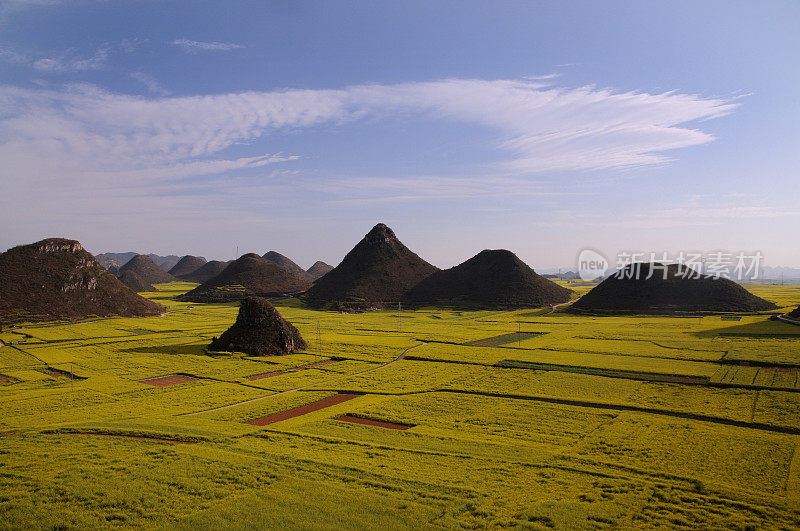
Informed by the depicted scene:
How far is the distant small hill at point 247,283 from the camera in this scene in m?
150

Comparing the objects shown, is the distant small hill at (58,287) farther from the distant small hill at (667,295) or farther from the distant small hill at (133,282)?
the distant small hill at (667,295)

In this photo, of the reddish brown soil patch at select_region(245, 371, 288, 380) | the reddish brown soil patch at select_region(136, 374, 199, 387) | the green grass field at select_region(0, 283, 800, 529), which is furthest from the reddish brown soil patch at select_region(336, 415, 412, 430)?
the reddish brown soil patch at select_region(136, 374, 199, 387)

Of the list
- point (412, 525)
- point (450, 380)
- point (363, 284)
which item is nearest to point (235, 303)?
point (363, 284)

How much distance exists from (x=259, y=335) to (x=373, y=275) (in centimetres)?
8268

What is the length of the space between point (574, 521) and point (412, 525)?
20.0ft

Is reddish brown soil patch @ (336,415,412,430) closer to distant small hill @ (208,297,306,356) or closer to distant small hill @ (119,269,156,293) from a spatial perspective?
distant small hill @ (208,297,306,356)

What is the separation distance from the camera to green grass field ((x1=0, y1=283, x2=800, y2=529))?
18.6m

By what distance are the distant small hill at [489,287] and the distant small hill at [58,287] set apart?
70.0 metres

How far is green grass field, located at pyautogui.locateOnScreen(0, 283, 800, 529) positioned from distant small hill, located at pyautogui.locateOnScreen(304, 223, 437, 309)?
73041 millimetres

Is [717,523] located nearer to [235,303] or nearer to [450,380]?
[450,380]

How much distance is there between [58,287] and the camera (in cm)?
9088

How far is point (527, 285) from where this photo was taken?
131m

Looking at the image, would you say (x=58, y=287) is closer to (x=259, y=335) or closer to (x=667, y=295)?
(x=259, y=335)

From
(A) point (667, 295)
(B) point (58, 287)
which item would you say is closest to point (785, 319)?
(A) point (667, 295)
